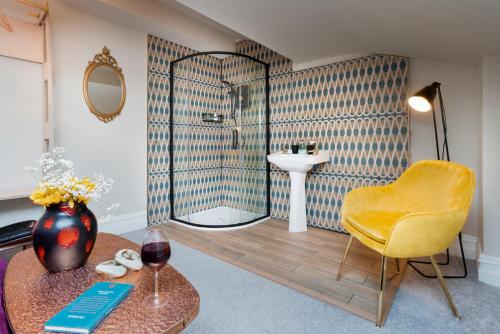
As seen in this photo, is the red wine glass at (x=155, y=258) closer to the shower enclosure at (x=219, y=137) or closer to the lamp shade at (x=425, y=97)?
the lamp shade at (x=425, y=97)

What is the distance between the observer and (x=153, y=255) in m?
0.94

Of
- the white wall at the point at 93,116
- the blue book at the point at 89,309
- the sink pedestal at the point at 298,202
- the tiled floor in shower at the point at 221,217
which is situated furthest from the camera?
the tiled floor in shower at the point at 221,217

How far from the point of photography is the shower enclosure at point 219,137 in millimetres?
3727

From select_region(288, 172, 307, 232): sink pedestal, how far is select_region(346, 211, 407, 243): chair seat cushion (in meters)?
1.09

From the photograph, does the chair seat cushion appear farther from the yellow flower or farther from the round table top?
the yellow flower

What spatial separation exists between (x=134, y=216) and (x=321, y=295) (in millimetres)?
2417

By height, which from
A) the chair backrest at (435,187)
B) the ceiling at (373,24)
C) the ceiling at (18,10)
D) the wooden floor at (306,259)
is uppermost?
the ceiling at (18,10)

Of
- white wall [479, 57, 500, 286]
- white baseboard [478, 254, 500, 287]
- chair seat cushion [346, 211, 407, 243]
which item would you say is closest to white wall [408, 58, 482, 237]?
white wall [479, 57, 500, 286]

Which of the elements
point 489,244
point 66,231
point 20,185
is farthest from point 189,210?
point 489,244

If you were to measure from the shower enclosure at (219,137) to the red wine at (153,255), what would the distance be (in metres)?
2.55

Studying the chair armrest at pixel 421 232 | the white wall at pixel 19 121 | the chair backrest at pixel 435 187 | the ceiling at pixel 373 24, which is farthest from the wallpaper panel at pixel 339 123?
the white wall at pixel 19 121

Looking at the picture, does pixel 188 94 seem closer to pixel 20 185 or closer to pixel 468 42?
pixel 20 185

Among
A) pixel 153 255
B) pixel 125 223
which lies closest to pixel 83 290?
pixel 153 255

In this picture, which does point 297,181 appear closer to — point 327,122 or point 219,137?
point 327,122
